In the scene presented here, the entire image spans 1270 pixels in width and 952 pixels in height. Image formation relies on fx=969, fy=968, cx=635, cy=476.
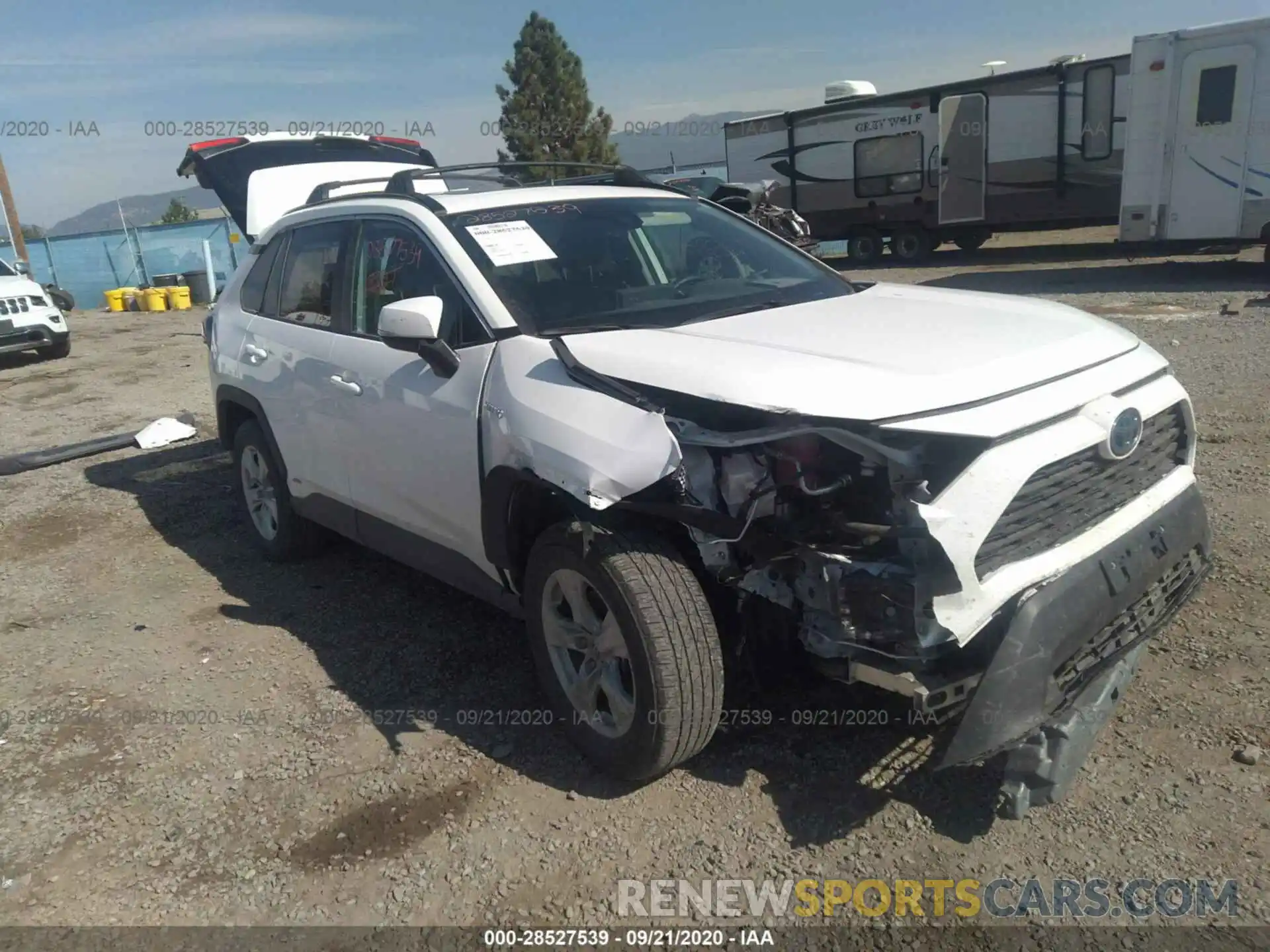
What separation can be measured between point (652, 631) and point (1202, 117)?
44.5ft

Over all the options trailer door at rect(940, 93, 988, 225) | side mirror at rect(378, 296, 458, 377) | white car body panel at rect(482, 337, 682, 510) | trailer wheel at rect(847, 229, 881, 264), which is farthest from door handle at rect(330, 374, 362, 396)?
trailer wheel at rect(847, 229, 881, 264)

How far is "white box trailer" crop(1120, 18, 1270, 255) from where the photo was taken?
1249 cm

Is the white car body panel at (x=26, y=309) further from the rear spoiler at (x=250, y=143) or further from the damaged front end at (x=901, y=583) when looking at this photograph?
the damaged front end at (x=901, y=583)

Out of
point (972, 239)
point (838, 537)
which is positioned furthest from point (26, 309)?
point (972, 239)

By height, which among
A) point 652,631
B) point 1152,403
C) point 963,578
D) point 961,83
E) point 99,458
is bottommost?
point 99,458

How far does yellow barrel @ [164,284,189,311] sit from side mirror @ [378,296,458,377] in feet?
66.9

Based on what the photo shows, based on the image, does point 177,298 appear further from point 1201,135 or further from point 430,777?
point 430,777

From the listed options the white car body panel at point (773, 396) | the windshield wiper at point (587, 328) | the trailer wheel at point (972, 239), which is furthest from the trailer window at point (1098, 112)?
the windshield wiper at point (587, 328)

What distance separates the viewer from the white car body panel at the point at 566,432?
278 centimetres

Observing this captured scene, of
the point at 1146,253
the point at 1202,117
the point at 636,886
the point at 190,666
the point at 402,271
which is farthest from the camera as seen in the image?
the point at 1146,253

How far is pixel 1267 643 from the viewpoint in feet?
11.8

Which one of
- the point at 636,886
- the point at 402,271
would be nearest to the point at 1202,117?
the point at 402,271

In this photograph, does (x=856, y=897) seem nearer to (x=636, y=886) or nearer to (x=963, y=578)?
(x=636, y=886)

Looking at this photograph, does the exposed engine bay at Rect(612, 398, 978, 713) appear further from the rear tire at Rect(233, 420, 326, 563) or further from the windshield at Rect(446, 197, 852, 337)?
the rear tire at Rect(233, 420, 326, 563)
